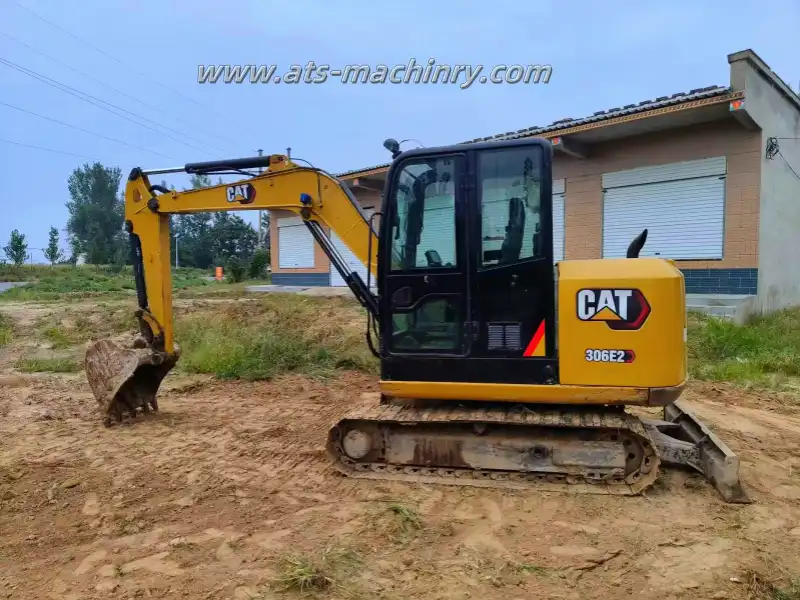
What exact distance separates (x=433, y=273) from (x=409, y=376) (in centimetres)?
85

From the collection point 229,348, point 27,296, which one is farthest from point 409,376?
point 27,296

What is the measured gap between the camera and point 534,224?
172 inches

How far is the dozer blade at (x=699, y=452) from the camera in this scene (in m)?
4.28

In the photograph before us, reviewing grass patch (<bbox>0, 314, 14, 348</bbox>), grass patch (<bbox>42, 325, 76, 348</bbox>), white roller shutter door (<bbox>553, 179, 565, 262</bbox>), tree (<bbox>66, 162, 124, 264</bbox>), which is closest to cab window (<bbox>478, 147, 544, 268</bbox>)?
white roller shutter door (<bbox>553, 179, 565, 262</bbox>)

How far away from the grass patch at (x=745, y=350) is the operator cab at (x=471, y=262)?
540cm

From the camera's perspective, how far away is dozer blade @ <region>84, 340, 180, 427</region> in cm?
615

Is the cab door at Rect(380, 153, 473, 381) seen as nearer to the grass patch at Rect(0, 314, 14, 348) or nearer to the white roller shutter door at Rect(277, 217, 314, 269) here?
the grass patch at Rect(0, 314, 14, 348)

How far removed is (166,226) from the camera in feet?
21.1

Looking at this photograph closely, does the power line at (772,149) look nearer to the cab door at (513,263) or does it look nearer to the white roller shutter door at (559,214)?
the white roller shutter door at (559,214)

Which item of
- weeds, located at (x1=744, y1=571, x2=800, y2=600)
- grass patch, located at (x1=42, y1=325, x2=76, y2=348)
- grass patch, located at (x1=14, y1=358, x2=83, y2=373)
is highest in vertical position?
grass patch, located at (x1=42, y1=325, x2=76, y2=348)

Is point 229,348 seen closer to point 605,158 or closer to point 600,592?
point 600,592

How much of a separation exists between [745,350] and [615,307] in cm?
644

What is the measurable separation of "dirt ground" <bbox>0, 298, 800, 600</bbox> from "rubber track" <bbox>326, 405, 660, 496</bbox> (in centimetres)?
11

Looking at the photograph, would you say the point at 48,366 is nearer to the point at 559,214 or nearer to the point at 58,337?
the point at 58,337
